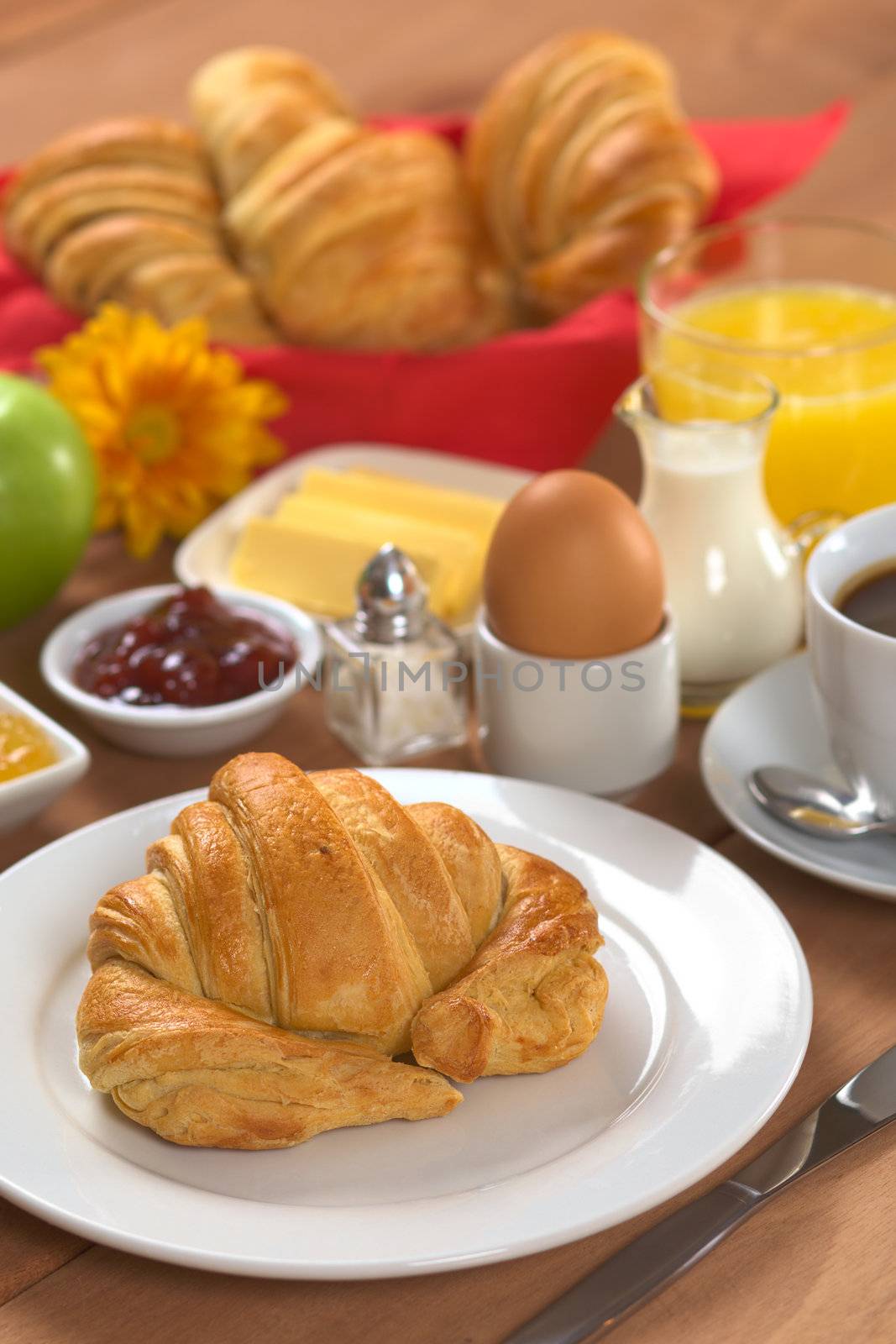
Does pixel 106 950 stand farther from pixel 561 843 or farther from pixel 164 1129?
pixel 561 843

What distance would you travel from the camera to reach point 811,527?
1300 millimetres

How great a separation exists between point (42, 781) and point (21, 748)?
0.22 feet

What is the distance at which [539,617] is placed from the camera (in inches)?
42.5

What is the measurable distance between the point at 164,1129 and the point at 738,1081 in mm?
301

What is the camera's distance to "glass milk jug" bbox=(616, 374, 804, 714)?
46.8 inches

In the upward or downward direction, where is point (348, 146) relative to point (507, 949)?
upward

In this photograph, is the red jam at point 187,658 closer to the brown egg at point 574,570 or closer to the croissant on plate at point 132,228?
the brown egg at point 574,570

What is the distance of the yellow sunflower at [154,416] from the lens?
1481 mm

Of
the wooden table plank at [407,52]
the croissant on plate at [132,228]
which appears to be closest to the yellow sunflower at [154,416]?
the croissant on plate at [132,228]

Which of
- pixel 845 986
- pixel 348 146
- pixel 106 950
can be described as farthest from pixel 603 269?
pixel 106 950

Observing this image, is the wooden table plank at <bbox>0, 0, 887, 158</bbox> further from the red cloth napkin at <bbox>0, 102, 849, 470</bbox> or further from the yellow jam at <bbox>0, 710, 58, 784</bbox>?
the yellow jam at <bbox>0, 710, 58, 784</bbox>

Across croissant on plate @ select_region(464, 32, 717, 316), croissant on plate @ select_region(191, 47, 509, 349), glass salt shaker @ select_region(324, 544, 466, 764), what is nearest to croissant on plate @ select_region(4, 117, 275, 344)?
croissant on plate @ select_region(191, 47, 509, 349)

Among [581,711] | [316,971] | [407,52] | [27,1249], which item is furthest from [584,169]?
[27,1249]

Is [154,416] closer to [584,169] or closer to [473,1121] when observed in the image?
[584,169]
